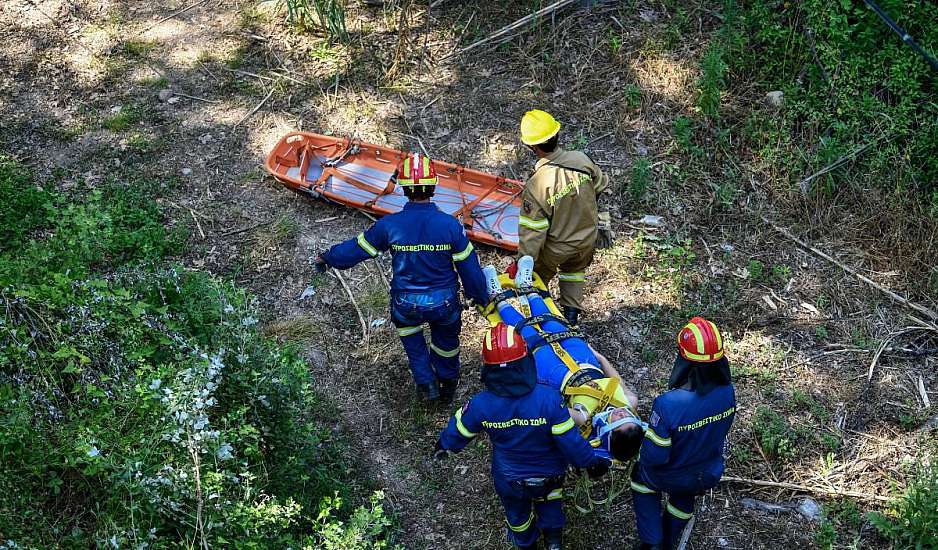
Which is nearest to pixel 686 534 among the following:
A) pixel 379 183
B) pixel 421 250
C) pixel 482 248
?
pixel 421 250

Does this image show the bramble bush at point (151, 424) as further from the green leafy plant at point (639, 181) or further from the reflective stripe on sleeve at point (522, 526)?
the green leafy plant at point (639, 181)

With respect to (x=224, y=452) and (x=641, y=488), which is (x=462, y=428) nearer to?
(x=641, y=488)

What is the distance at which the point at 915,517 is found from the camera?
17.6ft

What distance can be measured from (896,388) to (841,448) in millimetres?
959

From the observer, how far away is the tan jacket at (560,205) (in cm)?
646

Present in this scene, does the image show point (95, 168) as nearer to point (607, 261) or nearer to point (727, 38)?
point (607, 261)

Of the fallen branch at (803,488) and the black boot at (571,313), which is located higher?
the black boot at (571,313)

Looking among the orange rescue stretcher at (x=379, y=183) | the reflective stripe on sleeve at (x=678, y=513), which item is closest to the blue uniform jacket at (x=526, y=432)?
the reflective stripe on sleeve at (x=678, y=513)

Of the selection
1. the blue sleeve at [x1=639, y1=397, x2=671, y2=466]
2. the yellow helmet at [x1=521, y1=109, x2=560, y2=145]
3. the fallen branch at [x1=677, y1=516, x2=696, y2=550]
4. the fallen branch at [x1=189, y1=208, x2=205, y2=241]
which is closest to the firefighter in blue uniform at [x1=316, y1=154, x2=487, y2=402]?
the yellow helmet at [x1=521, y1=109, x2=560, y2=145]

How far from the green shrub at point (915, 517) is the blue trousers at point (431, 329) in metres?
3.29

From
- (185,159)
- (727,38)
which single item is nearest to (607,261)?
(727,38)

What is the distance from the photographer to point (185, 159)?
9250 millimetres

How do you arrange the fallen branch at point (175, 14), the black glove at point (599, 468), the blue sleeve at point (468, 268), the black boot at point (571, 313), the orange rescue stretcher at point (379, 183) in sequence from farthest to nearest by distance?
the fallen branch at point (175, 14)
the orange rescue stretcher at point (379, 183)
the black boot at point (571, 313)
the blue sleeve at point (468, 268)
the black glove at point (599, 468)

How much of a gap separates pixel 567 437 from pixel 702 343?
3.21 ft
